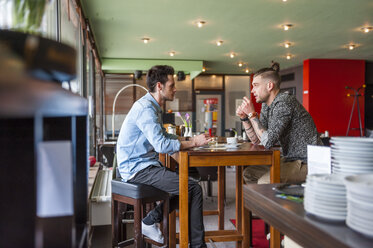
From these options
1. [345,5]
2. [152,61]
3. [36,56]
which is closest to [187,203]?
[36,56]

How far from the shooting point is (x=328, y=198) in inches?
30.8

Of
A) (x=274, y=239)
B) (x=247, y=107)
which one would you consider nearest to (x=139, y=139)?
(x=247, y=107)

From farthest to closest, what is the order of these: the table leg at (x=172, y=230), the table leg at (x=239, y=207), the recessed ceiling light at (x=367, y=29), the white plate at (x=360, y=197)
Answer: the recessed ceiling light at (x=367, y=29) → the table leg at (x=239, y=207) → the table leg at (x=172, y=230) → the white plate at (x=360, y=197)

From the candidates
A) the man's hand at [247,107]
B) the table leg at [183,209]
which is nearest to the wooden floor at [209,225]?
the table leg at [183,209]

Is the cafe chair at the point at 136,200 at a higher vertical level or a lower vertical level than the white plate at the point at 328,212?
lower

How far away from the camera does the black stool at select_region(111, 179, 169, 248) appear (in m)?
2.08

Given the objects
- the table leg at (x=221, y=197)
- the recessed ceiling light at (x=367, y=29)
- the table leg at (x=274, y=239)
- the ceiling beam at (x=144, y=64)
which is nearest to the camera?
the table leg at (x=274, y=239)

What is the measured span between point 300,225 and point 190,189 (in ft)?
4.76

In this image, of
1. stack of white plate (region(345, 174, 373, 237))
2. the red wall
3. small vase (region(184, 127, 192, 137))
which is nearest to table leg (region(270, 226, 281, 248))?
stack of white plate (region(345, 174, 373, 237))

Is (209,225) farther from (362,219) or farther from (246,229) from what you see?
(362,219)

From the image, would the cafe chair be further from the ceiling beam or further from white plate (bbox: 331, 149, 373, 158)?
the ceiling beam

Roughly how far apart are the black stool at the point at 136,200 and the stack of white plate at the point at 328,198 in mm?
1441

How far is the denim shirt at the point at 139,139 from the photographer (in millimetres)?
2322

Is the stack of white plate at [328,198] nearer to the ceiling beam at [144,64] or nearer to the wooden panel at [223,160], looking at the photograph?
the wooden panel at [223,160]
